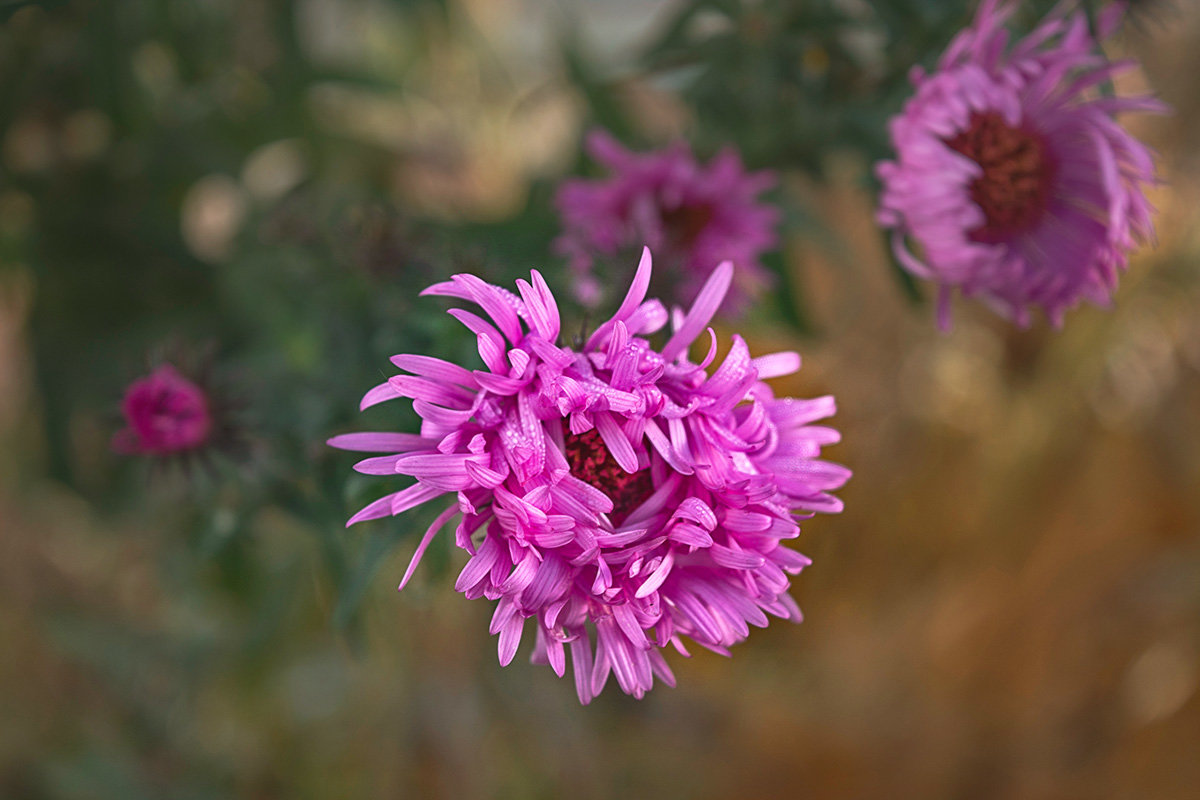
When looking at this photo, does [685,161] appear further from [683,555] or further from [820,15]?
[683,555]

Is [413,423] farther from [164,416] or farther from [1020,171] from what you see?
[1020,171]

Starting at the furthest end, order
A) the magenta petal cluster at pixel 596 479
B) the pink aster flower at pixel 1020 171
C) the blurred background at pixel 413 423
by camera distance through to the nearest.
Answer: the blurred background at pixel 413 423 → the pink aster flower at pixel 1020 171 → the magenta petal cluster at pixel 596 479

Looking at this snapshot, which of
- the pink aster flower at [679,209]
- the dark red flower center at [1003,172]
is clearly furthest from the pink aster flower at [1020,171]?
the pink aster flower at [679,209]

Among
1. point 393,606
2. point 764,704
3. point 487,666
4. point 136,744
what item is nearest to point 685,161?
point 393,606

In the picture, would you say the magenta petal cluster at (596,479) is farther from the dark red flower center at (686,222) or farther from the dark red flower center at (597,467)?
the dark red flower center at (686,222)

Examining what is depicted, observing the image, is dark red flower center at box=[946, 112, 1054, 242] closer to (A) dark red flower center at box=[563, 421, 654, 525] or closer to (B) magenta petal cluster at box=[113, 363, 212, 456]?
(A) dark red flower center at box=[563, 421, 654, 525]
